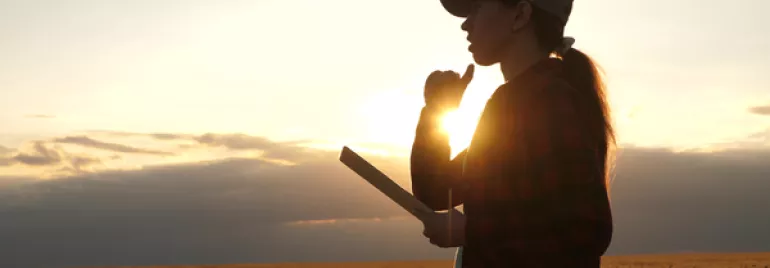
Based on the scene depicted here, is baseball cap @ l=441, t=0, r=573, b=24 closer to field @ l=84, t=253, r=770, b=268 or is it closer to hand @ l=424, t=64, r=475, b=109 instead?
hand @ l=424, t=64, r=475, b=109

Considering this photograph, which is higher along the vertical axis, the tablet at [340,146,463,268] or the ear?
the ear

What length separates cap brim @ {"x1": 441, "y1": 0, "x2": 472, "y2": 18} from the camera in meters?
3.35

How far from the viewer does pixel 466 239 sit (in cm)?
283

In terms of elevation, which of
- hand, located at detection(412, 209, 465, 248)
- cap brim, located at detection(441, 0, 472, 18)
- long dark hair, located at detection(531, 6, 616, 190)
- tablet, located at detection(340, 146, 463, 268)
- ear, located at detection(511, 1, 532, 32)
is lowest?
hand, located at detection(412, 209, 465, 248)

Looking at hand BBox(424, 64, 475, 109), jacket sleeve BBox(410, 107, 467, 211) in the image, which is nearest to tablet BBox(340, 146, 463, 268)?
jacket sleeve BBox(410, 107, 467, 211)

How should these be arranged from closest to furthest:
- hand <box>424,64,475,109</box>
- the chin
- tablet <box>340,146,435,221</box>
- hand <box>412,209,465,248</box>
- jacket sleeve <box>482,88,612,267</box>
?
jacket sleeve <box>482,88,612,267</box>
hand <box>412,209,465,248</box>
tablet <box>340,146,435,221</box>
the chin
hand <box>424,64,475,109</box>

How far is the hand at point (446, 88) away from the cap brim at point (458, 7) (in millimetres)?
239

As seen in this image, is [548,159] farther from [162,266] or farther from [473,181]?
[162,266]

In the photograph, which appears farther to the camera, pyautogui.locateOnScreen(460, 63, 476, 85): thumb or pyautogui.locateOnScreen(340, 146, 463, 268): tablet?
pyautogui.locateOnScreen(460, 63, 476, 85): thumb

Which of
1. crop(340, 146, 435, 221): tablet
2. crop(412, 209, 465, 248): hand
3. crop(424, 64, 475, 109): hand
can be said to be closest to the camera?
crop(412, 209, 465, 248): hand

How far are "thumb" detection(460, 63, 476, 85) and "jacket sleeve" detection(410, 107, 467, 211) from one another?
21 cm

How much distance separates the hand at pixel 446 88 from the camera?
3300mm

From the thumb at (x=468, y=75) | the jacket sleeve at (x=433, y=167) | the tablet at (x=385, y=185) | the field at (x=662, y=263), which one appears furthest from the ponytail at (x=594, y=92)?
the field at (x=662, y=263)

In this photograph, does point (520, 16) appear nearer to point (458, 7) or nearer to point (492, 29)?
point (492, 29)
